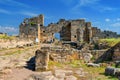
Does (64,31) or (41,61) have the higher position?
(64,31)

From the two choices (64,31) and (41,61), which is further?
(64,31)

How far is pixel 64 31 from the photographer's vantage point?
48.5 metres

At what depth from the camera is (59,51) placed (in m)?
19.0

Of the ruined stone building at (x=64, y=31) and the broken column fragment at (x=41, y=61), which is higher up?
the ruined stone building at (x=64, y=31)

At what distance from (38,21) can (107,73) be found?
3673cm

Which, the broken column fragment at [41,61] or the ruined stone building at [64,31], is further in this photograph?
the ruined stone building at [64,31]

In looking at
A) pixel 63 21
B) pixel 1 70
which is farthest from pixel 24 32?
pixel 1 70

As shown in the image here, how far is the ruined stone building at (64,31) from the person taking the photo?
45.9 m

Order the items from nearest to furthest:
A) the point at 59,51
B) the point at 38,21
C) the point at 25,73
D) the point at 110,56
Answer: the point at 25,73 → the point at 59,51 → the point at 110,56 → the point at 38,21

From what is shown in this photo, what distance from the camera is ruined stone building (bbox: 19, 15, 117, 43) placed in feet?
151

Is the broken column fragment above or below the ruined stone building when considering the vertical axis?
below

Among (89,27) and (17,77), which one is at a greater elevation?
(89,27)

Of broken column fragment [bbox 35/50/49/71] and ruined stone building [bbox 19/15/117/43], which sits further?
ruined stone building [bbox 19/15/117/43]

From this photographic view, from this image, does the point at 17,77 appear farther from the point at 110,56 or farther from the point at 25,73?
the point at 110,56
